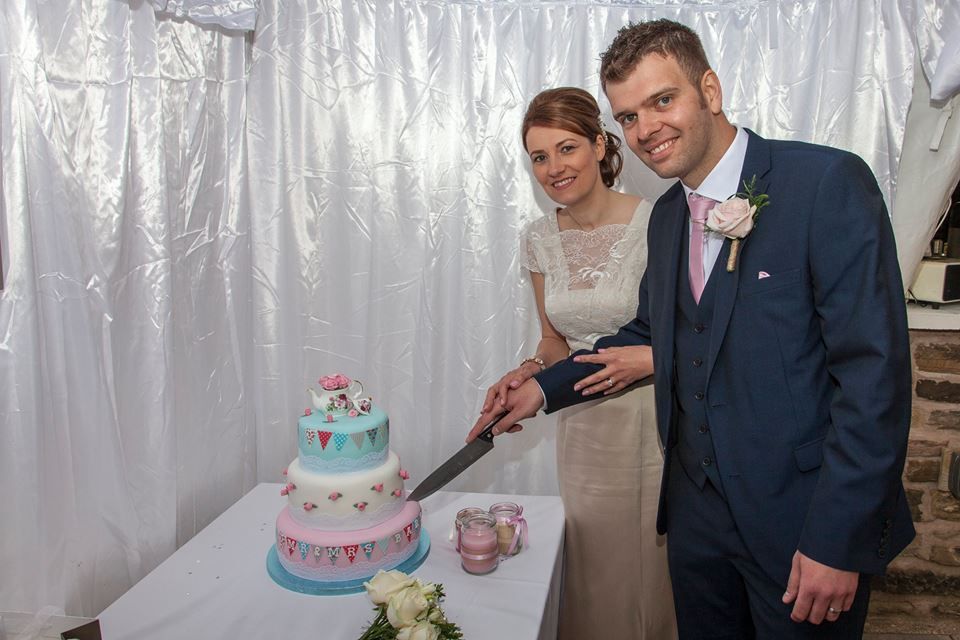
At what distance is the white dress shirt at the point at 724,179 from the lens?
1.35 m

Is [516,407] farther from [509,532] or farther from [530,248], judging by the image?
[530,248]

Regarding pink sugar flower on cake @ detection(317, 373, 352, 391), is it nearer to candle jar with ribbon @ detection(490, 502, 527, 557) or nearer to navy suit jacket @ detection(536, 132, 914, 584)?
candle jar with ribbon @ detection(490, 502, 527, 557)

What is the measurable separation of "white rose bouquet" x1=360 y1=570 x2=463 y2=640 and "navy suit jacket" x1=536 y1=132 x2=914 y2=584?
567 mm

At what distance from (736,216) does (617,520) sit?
979 millimetres

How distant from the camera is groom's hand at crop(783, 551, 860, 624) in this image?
3.85ft

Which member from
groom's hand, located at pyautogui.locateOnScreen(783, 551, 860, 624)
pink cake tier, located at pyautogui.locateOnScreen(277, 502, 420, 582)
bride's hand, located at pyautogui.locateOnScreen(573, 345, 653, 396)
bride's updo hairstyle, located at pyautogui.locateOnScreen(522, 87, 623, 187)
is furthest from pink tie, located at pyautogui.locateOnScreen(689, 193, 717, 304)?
pink cake tier, located at pyautogui.locateOnScreen(277, 502, 420, 582)

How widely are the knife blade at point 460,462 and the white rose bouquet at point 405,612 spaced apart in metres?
0.46

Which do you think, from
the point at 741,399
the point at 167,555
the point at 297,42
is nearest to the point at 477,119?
the point at 297,42

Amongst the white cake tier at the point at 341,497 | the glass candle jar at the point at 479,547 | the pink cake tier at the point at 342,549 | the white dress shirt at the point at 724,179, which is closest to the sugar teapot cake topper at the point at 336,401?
the white cake tier at the point at 341,497

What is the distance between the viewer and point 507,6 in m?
2.27

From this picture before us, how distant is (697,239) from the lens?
4.71ft

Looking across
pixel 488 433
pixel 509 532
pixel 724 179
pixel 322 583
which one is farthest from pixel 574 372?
pixel 322 583

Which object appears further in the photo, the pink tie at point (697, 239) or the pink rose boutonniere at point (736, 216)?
the pink tie at point (697, 239)

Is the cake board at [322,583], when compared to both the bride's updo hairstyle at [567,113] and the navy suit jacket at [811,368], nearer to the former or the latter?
the navy suit jacket at [811,368]
